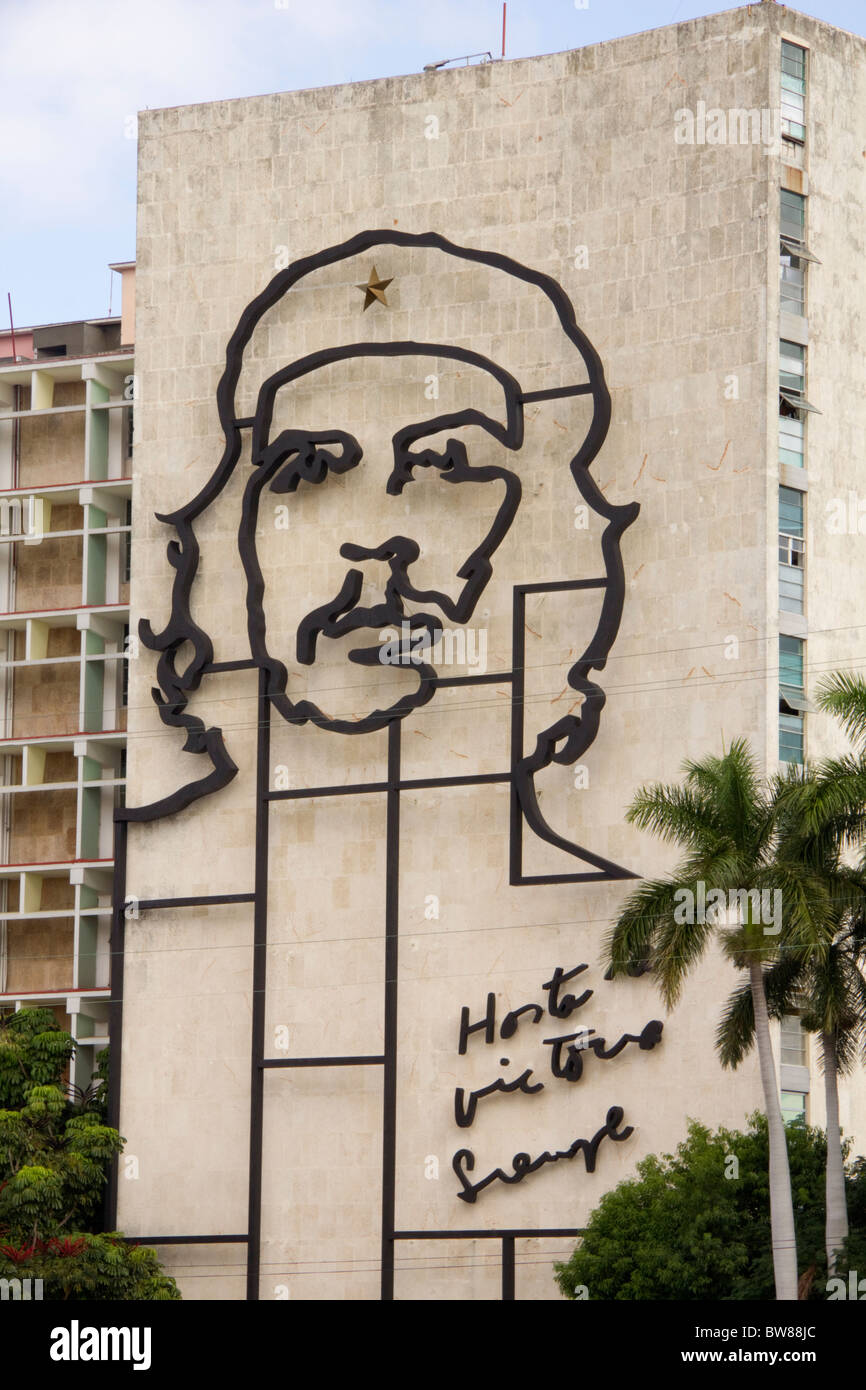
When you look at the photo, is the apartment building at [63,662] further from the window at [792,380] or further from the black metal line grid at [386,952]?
the window at [792,380]

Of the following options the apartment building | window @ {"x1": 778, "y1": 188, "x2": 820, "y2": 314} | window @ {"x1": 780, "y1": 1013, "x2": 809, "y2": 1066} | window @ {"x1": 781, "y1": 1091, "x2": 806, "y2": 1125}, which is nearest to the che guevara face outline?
window @ {"x1": 778, "y1": 188, "x2": 820, "y2": 314}

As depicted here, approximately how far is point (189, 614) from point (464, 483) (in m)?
7.01

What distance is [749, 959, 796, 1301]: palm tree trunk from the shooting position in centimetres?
4216

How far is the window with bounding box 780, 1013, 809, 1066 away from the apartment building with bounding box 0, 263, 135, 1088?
723 inches

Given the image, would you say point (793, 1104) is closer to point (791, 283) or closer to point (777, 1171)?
point (777, 1171)

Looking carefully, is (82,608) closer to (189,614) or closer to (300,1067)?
(189,614)

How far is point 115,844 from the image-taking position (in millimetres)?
58844

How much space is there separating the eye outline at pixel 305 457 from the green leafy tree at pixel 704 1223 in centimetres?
1675

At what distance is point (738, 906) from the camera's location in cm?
4266

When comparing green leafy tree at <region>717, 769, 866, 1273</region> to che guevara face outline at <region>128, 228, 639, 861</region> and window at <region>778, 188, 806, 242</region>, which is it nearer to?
che guevara face outline at <region>128, 228, 639, 861</region>

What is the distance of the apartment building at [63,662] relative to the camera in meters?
65.2

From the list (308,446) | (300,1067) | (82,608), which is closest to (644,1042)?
(300,1067)

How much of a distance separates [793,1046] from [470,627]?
1120cm

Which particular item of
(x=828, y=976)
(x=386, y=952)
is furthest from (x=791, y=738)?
(x=828, y=976)
